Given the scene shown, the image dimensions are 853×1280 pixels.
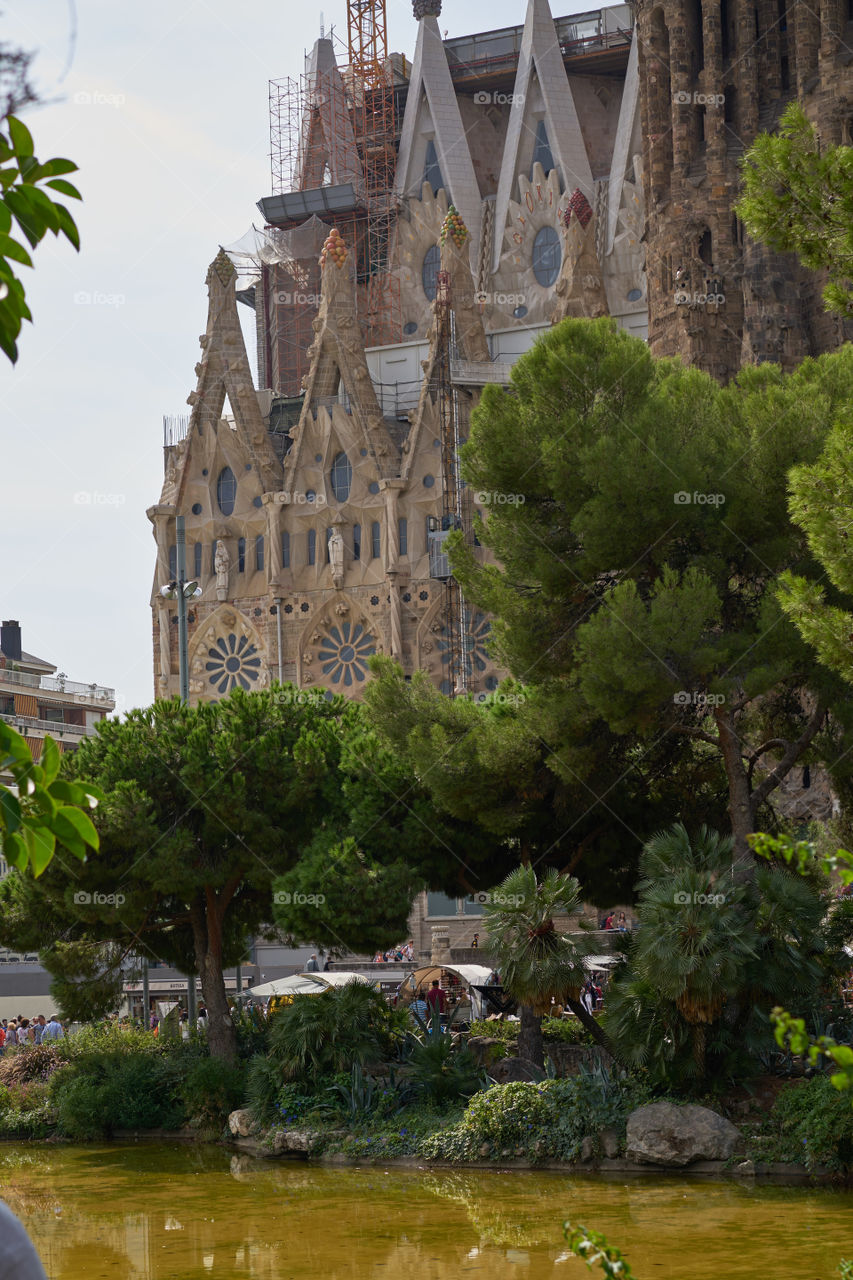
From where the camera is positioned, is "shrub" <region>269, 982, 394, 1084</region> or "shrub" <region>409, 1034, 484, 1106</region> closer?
"shrub" <region>409, 1034, 484, 1106</region>

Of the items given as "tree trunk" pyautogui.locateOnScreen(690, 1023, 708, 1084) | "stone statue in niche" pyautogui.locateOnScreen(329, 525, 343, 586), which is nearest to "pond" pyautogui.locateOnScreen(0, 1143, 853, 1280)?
"tree trunk" pyautogui.locateOnScreen(690, 1023, 708, 1084)

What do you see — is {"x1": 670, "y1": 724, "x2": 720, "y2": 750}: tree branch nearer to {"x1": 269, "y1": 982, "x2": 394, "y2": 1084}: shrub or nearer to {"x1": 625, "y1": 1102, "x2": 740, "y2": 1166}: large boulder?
{"x1": 625, "y1": 1102, "x2": 740, "y2": 1166}: large boulder

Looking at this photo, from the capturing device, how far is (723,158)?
31219mm

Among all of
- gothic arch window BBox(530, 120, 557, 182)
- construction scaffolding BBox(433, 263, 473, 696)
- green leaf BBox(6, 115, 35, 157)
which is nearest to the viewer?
green leaf BBox(6, 115, 35, 157)

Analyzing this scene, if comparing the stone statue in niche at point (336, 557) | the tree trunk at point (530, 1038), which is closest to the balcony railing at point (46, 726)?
the stone statue in niche at point (336, 557)

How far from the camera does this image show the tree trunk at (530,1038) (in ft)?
60.1

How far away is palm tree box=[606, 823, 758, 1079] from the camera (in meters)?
14.4

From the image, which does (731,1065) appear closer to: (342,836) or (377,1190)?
(377,1190)

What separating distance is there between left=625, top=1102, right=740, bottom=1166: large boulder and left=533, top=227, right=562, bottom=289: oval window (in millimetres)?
45738

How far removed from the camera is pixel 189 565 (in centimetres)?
5362

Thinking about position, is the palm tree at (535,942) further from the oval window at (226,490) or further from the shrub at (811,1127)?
the oval window at (226,490)

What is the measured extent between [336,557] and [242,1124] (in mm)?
34275

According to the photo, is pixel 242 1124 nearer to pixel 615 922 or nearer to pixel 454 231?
pixel 615 922

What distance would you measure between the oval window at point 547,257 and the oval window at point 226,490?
45.0ft
